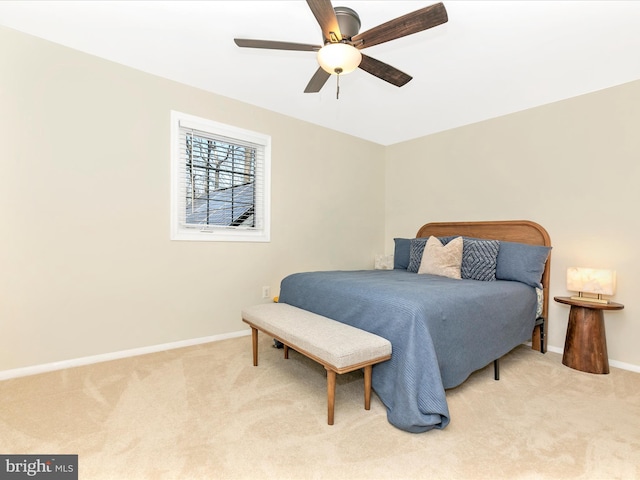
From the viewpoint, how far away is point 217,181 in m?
3.18

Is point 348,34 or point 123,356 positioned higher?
point 348,34

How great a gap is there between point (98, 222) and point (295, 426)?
2.12 m

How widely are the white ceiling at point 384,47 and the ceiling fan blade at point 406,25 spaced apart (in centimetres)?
29

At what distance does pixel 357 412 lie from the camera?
1.81 meters

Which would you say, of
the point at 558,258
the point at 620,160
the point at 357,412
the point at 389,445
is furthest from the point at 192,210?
the point at 620,160

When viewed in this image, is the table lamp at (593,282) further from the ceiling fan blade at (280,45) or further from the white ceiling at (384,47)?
the ceiling fan blade at (280,45)

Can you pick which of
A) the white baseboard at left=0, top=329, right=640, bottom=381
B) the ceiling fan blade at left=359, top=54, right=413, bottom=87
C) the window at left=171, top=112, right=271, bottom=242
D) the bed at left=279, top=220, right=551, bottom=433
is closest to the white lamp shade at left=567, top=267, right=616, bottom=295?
the bed at left=279, top=220, right=551, bottom=433

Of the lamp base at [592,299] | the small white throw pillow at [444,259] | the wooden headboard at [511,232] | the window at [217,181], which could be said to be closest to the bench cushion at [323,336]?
the window at [217,181]

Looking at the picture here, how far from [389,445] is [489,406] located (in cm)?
78

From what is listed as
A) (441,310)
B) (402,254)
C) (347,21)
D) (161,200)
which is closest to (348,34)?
(347,21)

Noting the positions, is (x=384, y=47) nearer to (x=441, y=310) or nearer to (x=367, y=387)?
(x=441, y=310)

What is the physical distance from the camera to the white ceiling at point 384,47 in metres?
1.95

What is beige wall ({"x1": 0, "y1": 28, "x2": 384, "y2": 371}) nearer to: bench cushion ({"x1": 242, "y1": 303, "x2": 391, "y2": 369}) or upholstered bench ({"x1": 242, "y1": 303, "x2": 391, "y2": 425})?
bench cushion ({"x1": 242, "y1": 303, "x2": 391, "y2": 369})

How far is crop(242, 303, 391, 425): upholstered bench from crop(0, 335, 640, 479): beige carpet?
271 mm
